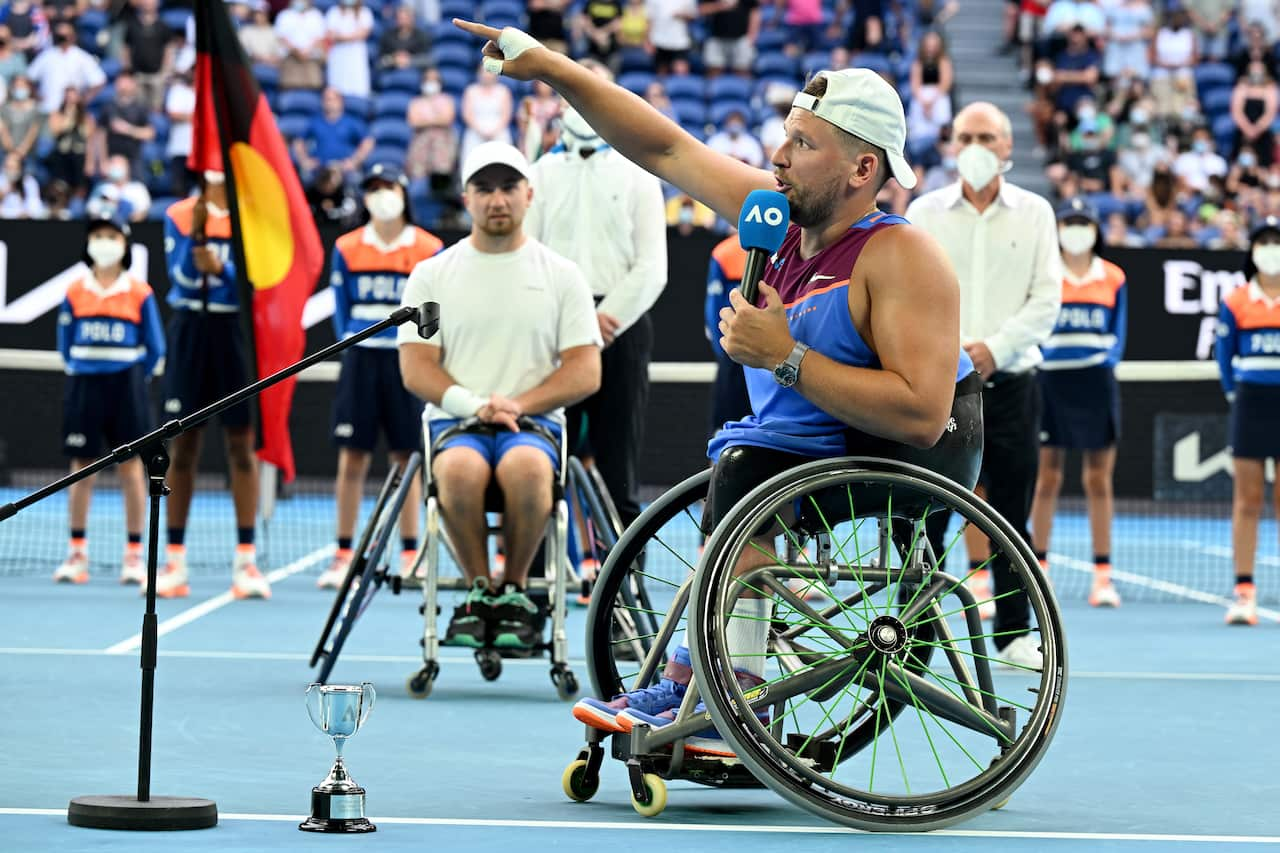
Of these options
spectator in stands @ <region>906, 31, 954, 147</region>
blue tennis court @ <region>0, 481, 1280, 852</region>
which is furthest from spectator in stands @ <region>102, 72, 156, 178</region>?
blue tennis court @ <region>0, 481, 1280, 852</region>

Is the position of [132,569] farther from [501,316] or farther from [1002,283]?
[1002,283]

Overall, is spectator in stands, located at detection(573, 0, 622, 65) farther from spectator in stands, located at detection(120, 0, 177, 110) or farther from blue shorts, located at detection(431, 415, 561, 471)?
blue shorts, located at detection(431, 415, 561, 471)

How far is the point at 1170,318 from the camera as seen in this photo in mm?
15156

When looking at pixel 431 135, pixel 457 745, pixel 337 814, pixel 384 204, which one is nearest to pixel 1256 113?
pixel 431 135

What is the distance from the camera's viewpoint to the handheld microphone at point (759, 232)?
4031mm

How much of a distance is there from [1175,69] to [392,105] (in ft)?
25.4

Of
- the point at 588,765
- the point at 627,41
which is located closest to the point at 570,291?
the point at 588,765

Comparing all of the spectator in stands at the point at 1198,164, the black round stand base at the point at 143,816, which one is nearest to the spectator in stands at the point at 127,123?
the spectator in stands at the point at 1198,164

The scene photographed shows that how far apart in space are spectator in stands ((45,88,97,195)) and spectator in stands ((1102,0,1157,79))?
391 inches

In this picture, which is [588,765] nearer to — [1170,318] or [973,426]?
[973,426]

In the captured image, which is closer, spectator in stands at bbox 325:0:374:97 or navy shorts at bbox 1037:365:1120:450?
navy shorts at bbox 1037:365:1120:450

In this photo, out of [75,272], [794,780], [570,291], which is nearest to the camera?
[794,780]

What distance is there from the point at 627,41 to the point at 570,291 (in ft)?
44.7

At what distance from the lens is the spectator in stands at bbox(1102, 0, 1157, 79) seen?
68.2 feet
